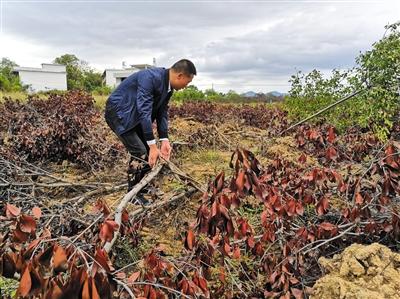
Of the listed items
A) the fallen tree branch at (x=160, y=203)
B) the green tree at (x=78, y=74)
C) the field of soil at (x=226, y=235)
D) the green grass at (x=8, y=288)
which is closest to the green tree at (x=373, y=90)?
the field of soil at (x=226, y=235)

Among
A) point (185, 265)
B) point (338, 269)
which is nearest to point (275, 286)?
point (338, 269)

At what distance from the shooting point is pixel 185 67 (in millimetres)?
3646

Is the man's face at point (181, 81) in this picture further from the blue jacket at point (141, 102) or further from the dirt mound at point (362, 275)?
the dirt mound at point (362, 275)

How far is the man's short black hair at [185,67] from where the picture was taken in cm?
364

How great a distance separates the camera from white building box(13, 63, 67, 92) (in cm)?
5667

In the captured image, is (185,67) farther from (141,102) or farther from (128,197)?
(128,197)

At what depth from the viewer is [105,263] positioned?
55.7 inches

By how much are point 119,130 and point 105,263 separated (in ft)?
8.51

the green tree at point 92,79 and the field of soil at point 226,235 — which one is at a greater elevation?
the green tree at point 92,79

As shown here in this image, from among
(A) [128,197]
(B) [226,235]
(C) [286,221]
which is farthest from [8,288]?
(C) [286,221]

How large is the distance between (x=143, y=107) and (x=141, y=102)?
0.05 m

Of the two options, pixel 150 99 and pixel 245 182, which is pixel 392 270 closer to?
pixel 245 182

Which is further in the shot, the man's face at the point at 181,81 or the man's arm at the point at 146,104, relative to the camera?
the man's face at the point at 181,81

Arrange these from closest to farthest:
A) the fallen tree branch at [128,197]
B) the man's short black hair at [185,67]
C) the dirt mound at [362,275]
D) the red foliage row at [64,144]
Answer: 1. the dirt mound at [362,275]
2. the fallen tree branch at [128,197]
3. the man's short black hair at [185,67]
4. the red foliage row at [64,144]
